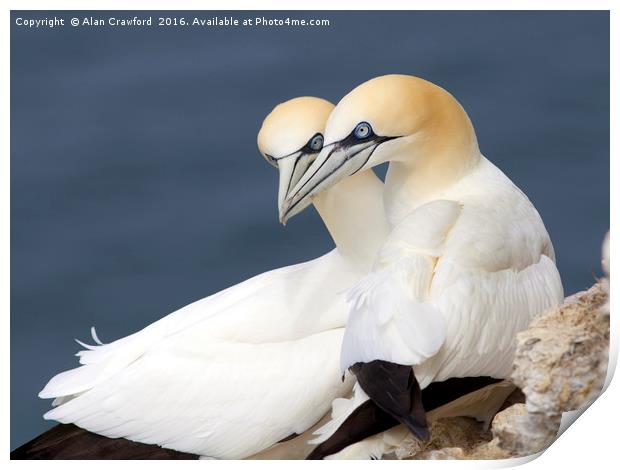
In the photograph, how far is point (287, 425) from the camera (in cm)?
430

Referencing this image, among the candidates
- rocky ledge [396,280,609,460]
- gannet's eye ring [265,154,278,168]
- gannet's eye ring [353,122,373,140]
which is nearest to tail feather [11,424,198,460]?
rocky ledge [396,280,609,460]

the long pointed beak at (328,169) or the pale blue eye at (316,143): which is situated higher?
the pale blue eye at (316,143)

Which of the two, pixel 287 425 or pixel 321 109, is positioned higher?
pixel 321 109

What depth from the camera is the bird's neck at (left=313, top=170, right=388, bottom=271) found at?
4.45 meters

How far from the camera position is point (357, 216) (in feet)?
14.6

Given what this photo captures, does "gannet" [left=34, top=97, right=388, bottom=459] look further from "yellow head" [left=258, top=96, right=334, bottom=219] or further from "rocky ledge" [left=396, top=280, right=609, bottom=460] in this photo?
"rocky ledge" [left=396, top=280, right=609, bottom=460]

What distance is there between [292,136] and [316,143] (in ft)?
0.23

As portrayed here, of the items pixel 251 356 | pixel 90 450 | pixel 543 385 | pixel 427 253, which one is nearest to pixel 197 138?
pixel 251 356

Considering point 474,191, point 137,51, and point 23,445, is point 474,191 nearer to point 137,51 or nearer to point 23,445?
point 137,51

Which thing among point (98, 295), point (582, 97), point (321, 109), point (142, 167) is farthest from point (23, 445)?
point (582, 97)

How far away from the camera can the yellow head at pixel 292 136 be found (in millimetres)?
4242

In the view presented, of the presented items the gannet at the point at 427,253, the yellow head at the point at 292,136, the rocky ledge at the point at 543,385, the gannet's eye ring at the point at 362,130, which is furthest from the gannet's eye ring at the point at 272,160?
the rocky ledge at the point at 543,385

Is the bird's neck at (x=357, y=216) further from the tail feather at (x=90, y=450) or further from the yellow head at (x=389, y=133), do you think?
the tail feather at (x=90, y=450)

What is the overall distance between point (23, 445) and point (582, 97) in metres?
1.53
